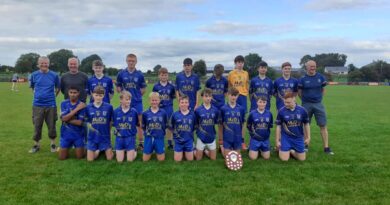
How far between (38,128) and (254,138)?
4698 millimetres

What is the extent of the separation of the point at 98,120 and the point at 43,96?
1.60 metres

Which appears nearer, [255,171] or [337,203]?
[337,203]

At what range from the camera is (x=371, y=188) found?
19.2 feet

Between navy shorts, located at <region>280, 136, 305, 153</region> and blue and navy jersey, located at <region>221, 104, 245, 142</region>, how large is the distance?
90 cm

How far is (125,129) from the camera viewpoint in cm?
770

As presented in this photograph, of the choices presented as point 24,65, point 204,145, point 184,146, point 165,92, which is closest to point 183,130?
point 184,146

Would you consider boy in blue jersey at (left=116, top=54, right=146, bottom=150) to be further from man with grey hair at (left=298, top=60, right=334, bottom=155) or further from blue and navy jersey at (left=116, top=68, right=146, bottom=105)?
man with grey hair at (left=298, top=60, right=334, bottom=155)

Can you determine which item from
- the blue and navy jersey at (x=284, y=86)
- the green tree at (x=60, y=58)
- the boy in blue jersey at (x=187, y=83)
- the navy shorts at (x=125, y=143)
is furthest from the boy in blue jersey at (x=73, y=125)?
the green tree at (x=60, y=58)

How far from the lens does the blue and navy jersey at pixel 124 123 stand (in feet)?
25.3

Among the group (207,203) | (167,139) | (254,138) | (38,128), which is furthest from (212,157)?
(38,128)

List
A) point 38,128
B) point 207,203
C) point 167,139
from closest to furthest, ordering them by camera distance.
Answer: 1. point 207,203
2. point 38,128
3. point 167,139

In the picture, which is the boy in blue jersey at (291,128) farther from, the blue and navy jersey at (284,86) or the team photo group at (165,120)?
the blue and navy jersey at (284,86)

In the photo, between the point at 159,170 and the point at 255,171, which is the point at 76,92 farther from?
the point at 255,171

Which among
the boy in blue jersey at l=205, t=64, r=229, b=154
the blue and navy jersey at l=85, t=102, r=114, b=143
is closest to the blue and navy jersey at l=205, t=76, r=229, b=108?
the boy in blue jersey at l=205, t=64, r=229, b=154
